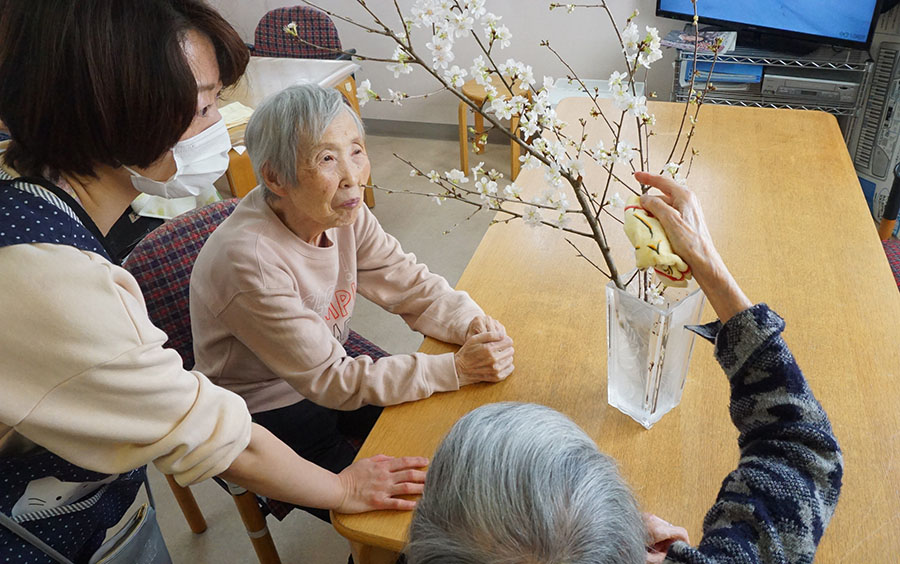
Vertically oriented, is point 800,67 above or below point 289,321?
below

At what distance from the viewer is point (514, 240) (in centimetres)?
144

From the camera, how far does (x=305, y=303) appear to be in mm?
1259

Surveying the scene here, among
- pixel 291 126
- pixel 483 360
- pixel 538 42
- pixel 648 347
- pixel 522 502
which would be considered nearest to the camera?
pixel 522 502

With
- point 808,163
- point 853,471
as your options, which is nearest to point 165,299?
point 853,471

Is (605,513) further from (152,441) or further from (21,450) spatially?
(21,450)

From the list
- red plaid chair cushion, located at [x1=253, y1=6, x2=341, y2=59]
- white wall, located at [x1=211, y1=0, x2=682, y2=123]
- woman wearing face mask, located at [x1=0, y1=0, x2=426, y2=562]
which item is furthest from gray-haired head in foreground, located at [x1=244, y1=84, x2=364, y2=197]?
white wall, located at [x1=211, y1=0, x2=682, y2=123]

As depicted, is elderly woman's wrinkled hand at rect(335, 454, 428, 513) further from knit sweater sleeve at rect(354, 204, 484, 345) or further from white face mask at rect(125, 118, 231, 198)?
white face mask at rect(125, 118, 231, 198)

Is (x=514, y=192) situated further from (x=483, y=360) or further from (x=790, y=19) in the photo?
(x=790, y=19)

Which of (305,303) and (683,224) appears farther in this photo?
(305,303)

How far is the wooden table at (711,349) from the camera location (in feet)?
2.83

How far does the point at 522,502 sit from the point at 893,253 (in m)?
1.86

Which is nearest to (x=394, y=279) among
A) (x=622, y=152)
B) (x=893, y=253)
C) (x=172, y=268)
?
(x=172, y=268)

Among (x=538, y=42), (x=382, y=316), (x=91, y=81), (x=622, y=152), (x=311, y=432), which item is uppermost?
(x=91, y=81)

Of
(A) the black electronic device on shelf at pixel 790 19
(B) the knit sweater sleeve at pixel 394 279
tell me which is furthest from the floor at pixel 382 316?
(A) the black electronic device on shelf at pixel 790 19
